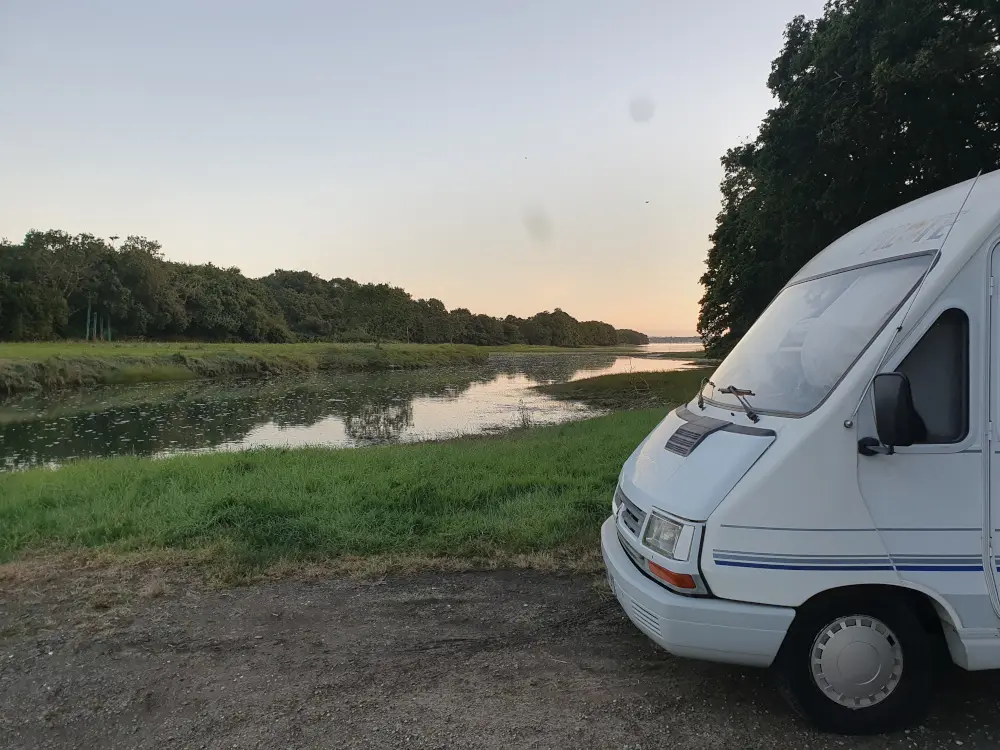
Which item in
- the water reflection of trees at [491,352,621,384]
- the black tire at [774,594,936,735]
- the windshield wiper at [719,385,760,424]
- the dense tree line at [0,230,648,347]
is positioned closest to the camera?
the black tire at [774,594,936,735]

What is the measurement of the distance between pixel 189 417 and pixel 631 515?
23.4 m

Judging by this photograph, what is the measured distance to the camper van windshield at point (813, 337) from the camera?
3254 mm

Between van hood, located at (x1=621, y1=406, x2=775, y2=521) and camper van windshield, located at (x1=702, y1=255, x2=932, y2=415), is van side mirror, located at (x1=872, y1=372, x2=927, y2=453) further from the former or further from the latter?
van hood, located at (x1=621, y1=406, x2=775, y2=521)

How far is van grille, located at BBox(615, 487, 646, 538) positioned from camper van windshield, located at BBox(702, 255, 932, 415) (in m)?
0.85

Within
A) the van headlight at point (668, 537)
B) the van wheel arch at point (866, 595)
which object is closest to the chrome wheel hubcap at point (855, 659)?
the van wheel arch at point (866, 595)

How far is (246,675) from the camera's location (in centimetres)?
388

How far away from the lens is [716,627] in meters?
3.09

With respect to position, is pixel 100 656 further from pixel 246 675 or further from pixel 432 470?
pixel 432 470

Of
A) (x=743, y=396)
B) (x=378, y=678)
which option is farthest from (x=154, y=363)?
(x=743, y=396)

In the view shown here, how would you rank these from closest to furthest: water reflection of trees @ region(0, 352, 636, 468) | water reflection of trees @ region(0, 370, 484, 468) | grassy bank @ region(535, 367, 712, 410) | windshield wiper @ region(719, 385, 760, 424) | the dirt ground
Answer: the dirt ground < windshield wiper @ region(719, 385, 760, 424) < water reflection of trees @ region(0, 370, 484, 468) < water reflection of trees @ region(0, 352, 636, 468) < grassy bank @ region(535, 367, 712, 410)

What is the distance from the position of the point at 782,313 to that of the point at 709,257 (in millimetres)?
27860

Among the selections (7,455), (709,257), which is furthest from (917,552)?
(709,257)

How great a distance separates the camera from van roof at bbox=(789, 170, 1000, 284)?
3102 mm

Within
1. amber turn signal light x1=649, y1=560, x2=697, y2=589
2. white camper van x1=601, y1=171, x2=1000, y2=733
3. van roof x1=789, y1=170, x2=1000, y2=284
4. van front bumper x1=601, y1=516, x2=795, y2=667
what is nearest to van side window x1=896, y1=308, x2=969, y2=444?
white camper van x1=601, y1=171, x2=1000, y2=733
